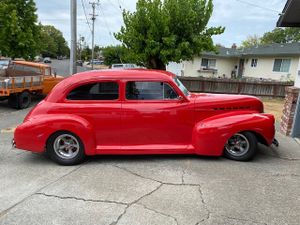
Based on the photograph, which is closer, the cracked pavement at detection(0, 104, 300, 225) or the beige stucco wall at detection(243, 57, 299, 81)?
the cracked pavement at detection(0, 104, 300, 225)

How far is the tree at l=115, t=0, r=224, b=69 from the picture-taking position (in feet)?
44.2

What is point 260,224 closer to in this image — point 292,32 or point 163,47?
point 163,47

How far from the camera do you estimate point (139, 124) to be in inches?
193

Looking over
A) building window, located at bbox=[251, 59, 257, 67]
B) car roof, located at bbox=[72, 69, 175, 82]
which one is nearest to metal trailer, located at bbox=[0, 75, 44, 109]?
car roof, located at bbox=[72, 69, 175, 82]

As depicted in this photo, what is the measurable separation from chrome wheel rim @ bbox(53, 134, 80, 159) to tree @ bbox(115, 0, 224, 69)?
956 centimetres

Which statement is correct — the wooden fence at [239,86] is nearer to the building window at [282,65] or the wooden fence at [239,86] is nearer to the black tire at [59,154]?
the building window at [282,65]

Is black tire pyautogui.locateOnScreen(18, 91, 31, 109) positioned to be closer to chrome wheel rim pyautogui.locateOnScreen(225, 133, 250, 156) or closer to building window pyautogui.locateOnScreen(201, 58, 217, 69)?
chrome wheel rim pyautogui.locateOnScreen(225, 133, 250, 156)

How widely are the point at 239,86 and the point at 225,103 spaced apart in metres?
12.8

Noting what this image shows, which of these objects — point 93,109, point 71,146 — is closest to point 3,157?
point 71,146

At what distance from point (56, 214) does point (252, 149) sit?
3494mm

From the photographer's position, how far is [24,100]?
11180 millimetres

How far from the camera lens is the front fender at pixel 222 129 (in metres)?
4.80

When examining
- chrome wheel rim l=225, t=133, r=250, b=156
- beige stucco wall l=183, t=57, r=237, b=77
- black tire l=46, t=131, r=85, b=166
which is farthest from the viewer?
beige stucco wall l=183, t=57, r=237, b=77

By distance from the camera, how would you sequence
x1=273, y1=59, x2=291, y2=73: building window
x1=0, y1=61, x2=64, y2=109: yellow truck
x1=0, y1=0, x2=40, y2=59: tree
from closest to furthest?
1. x1=0, y1=61, x2=64, y2=109: yellow truck
2. x1=0, y1=0, x2=40, y2=59: tree
3. x1=273, y1=59, x2=291, y2=73: building window
